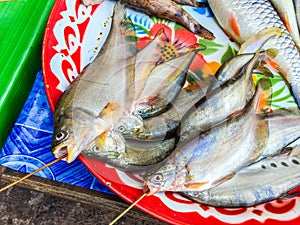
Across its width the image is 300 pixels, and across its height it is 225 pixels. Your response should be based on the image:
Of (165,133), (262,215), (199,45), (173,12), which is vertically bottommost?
(262,215)

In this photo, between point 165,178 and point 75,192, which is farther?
point 75,192

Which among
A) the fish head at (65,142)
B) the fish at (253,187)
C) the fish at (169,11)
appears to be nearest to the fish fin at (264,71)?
the fish at (169,11)

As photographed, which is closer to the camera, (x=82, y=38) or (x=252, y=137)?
(x=252, y=137)

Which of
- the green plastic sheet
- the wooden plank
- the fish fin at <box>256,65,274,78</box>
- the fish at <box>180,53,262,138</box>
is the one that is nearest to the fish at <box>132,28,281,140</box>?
the fish at <box>180,53,262,138</box>

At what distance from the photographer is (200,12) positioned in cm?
220

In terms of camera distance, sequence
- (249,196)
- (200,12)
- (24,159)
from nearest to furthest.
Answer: (249,196) < (24,159) < (200,12)

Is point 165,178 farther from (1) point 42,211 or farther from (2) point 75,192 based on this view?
(1) point 42,211

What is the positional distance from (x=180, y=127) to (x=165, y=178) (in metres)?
0.23

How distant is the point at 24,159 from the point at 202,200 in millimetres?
768

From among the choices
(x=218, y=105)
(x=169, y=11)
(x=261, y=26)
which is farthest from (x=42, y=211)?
(x=261, y=26)

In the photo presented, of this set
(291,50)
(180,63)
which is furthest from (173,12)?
(291,50)

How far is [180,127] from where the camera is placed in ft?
5.47

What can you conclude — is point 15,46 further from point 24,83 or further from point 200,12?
point 200,12

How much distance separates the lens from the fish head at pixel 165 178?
152 cm
